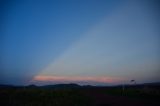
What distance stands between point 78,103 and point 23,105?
4174 millimetres

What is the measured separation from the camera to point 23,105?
19.5 meters

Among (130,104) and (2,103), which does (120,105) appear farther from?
(2,103)

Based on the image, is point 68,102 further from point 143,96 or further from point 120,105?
point 143,96

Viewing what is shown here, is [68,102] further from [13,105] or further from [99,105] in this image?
[13,105]

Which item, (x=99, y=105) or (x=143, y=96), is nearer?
(x=99, y=105)

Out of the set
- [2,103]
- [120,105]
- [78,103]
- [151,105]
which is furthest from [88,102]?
[2,103]

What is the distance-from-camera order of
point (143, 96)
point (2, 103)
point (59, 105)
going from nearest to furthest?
point (59, 105)
point (2, 103)
point (143, 96)

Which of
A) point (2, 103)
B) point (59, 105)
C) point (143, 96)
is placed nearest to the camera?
point (59, 105)

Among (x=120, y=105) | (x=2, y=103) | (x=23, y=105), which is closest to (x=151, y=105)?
(x=120, y=105)

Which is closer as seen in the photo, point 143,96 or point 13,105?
point 13,105

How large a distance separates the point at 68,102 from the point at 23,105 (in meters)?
3.44

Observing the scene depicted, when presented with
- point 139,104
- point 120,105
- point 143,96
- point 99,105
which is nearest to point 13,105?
point 99,105

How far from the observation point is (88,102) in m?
21.5

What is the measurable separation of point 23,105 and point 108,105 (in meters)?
6.15
